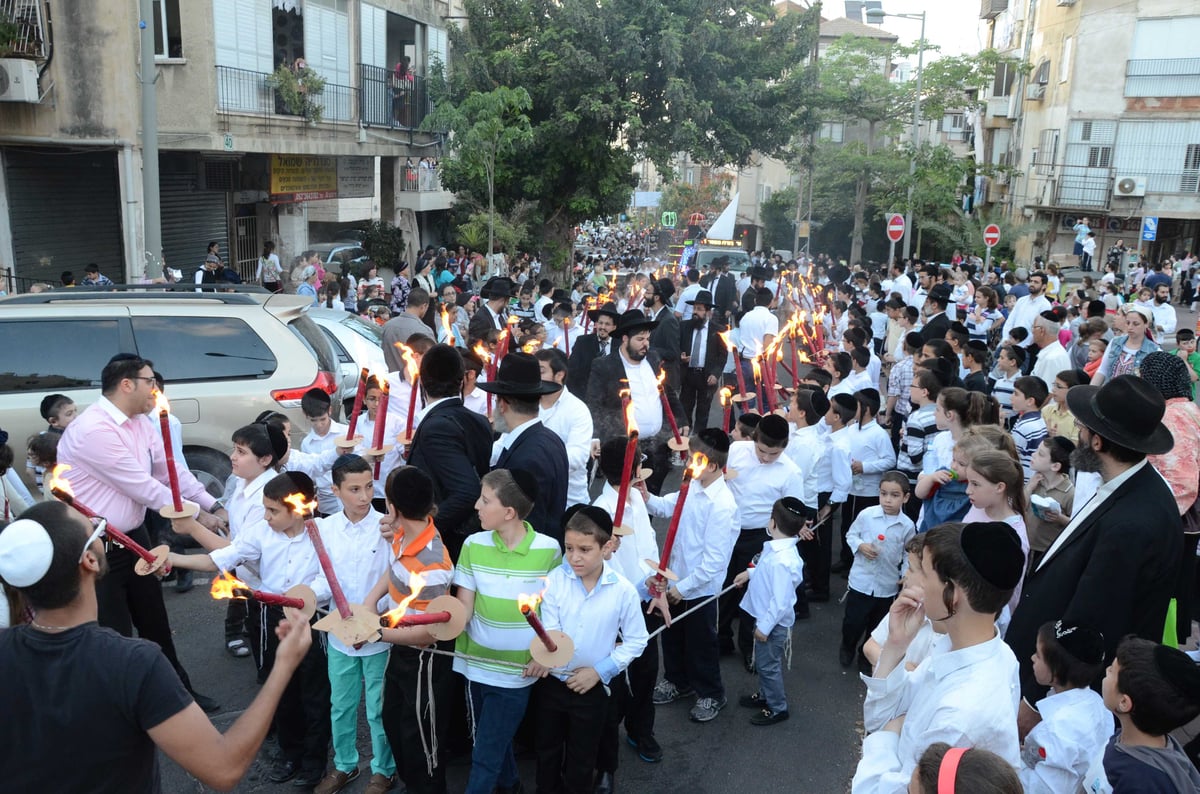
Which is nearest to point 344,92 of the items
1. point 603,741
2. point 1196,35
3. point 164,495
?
point 164,495

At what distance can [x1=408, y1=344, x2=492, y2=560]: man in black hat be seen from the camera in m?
5.04

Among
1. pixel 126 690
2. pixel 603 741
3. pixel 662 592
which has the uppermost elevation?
pixel 126 690

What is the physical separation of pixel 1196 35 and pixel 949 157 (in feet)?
33.9

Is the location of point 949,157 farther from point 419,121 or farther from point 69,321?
point 69,321

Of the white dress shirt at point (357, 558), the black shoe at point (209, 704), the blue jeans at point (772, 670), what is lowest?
the black shoe at point (209, 704)

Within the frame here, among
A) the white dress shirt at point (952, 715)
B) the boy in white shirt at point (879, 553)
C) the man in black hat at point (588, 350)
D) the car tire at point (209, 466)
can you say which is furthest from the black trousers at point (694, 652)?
the car tire at point (209, 466)

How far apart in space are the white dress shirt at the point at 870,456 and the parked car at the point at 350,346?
4.95 meters

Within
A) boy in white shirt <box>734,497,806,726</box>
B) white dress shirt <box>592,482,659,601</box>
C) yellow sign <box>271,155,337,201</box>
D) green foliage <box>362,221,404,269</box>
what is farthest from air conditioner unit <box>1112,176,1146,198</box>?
white dress shirt <box>592,482,659,601</box>

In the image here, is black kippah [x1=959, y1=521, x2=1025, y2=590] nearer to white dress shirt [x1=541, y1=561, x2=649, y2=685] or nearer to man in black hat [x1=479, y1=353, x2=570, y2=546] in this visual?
white dress shirt [x1=541, y1=561, x2=649, y2=685]

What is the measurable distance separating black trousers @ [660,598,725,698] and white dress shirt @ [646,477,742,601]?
0.58 ft

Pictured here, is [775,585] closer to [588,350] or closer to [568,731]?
[568,731]

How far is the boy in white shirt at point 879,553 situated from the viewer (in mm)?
6289

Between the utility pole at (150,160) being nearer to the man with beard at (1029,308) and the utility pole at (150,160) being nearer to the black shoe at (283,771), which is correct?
the black shoe at (283,771)

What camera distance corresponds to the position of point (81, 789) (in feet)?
9.00
